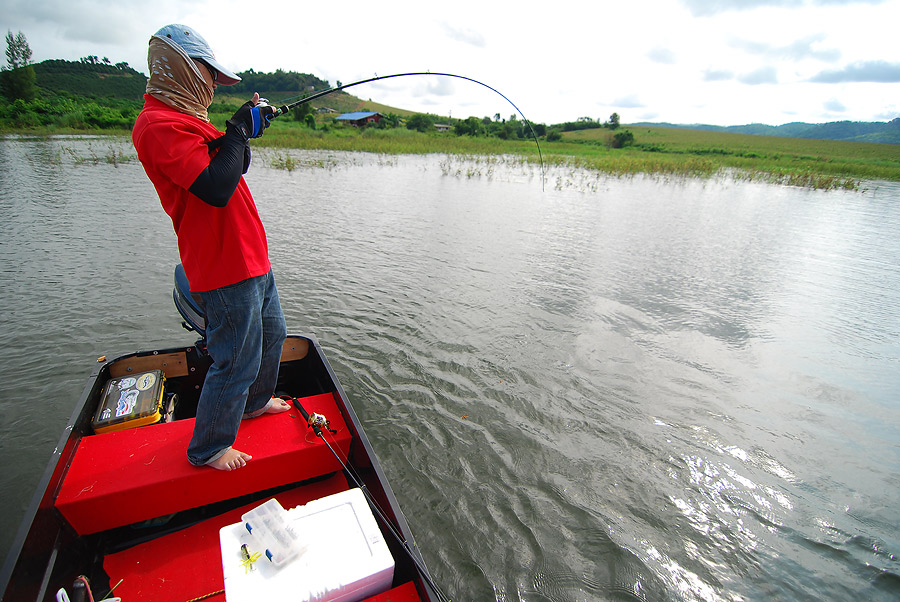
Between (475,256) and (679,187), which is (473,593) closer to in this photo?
(475,256)

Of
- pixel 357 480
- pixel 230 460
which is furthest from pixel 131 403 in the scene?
pixel 357 480

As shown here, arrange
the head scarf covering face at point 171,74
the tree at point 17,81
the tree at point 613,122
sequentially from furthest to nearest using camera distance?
1. the tree at point 613,122
2. the tree at point 17,81
3. the head scarf covering face at point 171,74

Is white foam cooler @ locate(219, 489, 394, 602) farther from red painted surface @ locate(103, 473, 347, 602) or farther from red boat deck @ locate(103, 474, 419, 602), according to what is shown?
red painted surface @ locate(103, 473, 347, 602)

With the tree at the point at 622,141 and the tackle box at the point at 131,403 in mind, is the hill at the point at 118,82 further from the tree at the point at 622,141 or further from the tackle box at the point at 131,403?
the tree at the point at 622,141

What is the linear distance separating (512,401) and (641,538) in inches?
68.8

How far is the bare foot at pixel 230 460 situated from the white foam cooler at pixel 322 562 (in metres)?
0.54

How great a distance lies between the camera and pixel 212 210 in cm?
202

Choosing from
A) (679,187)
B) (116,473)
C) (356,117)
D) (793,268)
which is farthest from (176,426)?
(356,117)

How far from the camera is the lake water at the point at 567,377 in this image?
9.77 feet

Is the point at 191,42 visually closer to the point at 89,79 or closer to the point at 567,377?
the point at 567,377

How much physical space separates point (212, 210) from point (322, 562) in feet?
5.66

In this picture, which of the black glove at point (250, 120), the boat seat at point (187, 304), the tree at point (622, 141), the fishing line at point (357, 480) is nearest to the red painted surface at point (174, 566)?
the fishing line at point (357, 480)

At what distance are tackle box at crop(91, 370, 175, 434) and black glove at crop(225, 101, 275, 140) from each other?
2010 mm

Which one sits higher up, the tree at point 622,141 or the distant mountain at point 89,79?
the distant mountain at point 89,79
